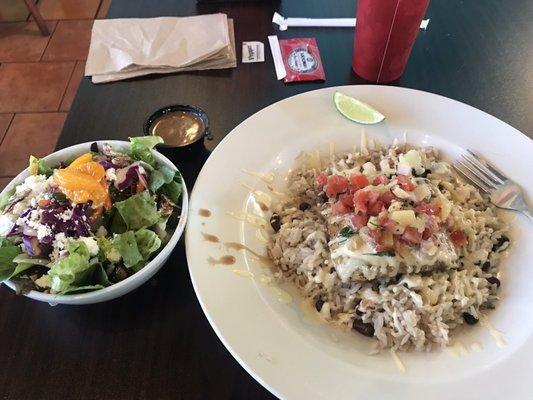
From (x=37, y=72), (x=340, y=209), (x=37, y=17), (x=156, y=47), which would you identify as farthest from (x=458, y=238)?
(x=37, y=17)

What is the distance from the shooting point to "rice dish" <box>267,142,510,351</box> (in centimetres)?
114

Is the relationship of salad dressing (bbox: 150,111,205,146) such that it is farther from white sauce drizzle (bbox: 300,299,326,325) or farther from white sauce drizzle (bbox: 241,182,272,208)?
white sauce drizzle (bbox: 300,299,326,325)

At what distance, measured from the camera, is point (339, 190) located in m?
1.31

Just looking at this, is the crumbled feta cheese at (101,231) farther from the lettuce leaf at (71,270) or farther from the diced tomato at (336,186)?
the diced tomato at (336,186)

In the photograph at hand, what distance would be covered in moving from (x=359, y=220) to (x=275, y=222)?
0.85 ft

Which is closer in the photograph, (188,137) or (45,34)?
(188,137)

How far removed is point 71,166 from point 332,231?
74cm

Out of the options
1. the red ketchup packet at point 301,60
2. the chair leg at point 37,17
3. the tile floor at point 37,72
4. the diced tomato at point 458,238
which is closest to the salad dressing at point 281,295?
the diced tomato at point 458,238

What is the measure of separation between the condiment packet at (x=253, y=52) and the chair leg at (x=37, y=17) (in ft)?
8.39

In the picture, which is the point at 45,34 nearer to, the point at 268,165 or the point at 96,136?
the point at 96,136

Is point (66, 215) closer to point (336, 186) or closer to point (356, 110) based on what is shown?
point (336, 186)

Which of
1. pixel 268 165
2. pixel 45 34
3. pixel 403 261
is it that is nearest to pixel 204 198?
pixel 268 165

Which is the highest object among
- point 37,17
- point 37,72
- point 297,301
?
point 297,301

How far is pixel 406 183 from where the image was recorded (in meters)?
1.26
